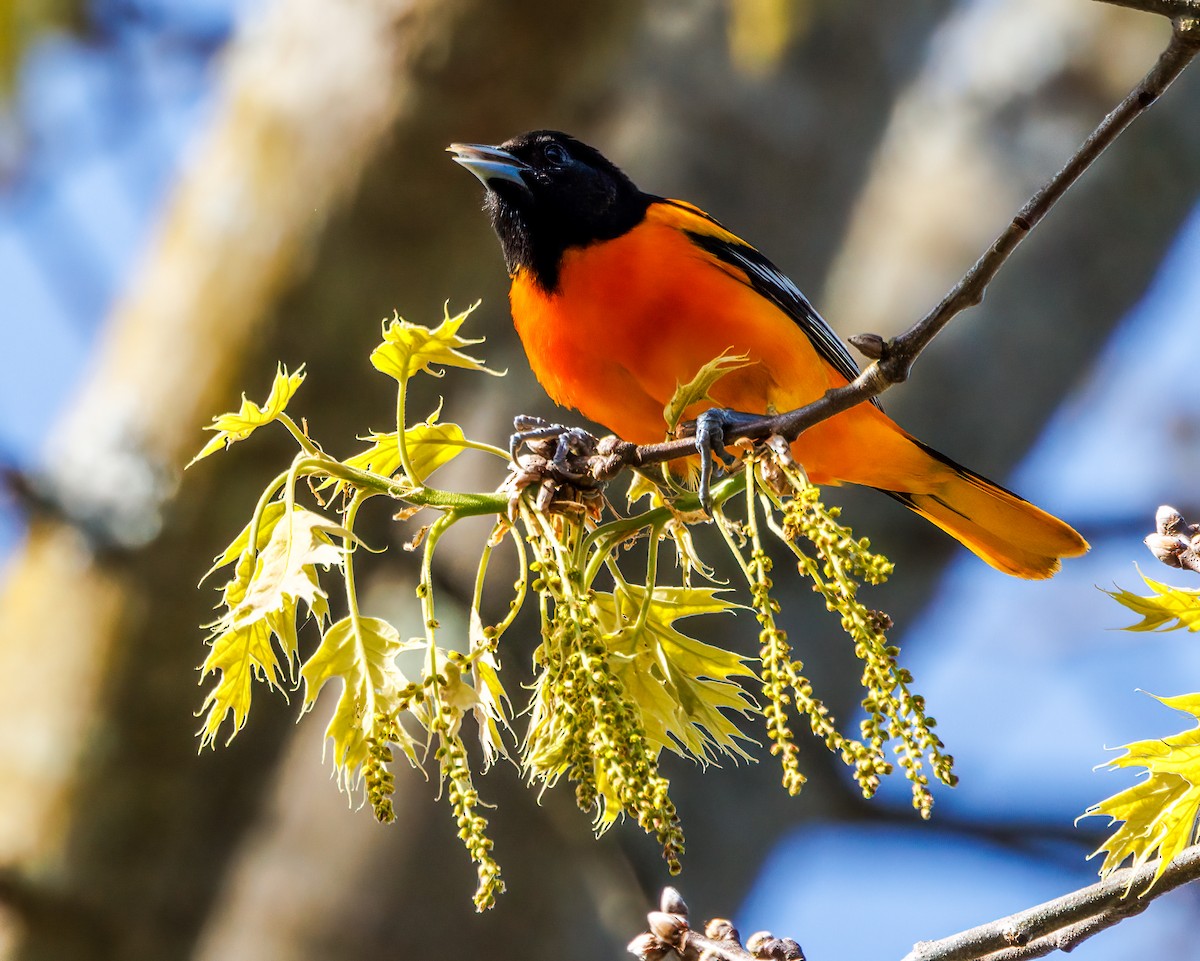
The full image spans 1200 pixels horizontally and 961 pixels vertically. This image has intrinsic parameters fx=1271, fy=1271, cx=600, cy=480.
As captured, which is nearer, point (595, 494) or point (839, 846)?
point (595, 494)

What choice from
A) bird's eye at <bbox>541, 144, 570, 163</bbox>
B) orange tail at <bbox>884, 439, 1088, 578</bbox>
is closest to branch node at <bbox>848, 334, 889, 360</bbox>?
orange tail at <bbox>884, 439, 1088, 578</bbox>

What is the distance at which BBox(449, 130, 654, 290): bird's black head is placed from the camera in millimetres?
2803

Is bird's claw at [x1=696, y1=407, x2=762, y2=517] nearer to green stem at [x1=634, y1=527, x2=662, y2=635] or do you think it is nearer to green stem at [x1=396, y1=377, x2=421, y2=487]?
green stem at [x1=634, y1=527, x2=662, y2=635]

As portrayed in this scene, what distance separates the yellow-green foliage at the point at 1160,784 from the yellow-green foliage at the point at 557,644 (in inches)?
13.2

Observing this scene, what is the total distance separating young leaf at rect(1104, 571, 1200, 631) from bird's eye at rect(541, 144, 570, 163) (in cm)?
186

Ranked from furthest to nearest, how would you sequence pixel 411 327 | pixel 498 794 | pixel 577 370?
pixel 498 794 < pixel 577 370 < pixel 411 327

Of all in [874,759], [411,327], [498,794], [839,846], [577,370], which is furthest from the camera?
[839,846]

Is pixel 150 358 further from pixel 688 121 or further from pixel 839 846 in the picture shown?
pixel 839 846

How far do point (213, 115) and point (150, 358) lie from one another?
873 millimetres

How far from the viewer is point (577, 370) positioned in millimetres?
2660

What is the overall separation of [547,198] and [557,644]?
5.45 ft

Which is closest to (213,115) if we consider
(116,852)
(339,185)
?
(339,185)

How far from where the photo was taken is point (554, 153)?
303cm

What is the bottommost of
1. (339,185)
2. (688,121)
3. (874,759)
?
(874,759)
